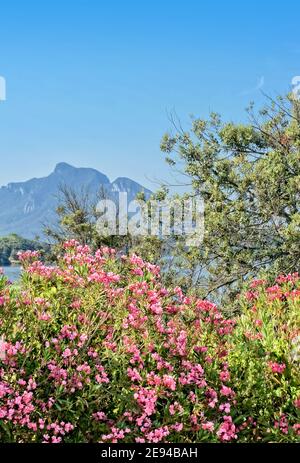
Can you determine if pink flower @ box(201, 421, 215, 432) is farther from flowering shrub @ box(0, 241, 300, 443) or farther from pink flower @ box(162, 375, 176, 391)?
pink flower @ box(162, 375, 176, 391)

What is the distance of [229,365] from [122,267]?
4.88 feet

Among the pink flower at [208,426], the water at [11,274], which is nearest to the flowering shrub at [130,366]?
the pink flower at [208,426]

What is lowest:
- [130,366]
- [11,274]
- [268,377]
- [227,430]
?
[227,430]

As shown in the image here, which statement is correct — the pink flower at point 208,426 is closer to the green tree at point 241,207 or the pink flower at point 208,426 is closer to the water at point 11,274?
the water at point 11,274

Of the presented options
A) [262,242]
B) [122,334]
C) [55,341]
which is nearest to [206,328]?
[122,334]

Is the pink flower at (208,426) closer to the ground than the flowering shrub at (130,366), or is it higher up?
closer to the ground

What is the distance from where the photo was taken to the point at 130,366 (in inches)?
213

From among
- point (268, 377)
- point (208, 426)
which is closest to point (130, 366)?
point (208, 426)

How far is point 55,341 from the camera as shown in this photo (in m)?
Answer: 5.33

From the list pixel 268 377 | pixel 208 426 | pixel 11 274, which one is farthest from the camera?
pixel 11 274

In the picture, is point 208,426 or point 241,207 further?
point 241,207

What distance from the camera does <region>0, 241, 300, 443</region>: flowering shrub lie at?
16.8ft

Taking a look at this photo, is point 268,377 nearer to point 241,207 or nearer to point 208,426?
point 208,426

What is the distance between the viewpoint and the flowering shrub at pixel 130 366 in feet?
16.8
